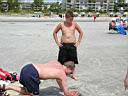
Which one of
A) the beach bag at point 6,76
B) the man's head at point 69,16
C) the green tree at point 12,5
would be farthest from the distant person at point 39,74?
the green tree at point 12,5

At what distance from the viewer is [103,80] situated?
33.2 ft

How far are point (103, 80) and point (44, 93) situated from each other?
6.56 ft

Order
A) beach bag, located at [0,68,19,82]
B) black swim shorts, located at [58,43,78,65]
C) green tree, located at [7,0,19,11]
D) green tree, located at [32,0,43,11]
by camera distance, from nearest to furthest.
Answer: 1. beach bag, located at [0,68,19,82]
2. black swim shorts, located at [58,43,78,65]
3. green tree, located at [7,0,19,11]
4. green tree, located at [32,0,43,11]

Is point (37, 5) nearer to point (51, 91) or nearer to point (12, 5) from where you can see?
point (12, 5)

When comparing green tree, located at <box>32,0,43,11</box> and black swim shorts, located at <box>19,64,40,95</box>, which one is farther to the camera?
green tree, located at <box>32,0,43,11</box>

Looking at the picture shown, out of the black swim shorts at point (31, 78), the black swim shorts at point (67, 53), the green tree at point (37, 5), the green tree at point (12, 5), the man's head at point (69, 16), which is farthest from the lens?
the green tree at point (37, 5)

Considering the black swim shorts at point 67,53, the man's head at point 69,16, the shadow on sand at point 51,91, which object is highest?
the man's head at point 69,16

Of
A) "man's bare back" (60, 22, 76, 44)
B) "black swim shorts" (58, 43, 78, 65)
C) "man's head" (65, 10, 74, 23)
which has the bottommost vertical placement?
"black swim shorts" (58, 43, 78, 65)

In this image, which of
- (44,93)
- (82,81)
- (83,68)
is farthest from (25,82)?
(83,68)

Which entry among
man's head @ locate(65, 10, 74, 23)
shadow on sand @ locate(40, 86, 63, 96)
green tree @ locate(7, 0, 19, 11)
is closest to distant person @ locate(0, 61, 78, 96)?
shadow on sand @ locate(40, 86, 63, 96)

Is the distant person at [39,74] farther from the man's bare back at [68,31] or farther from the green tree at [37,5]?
the green tree at [37,5]

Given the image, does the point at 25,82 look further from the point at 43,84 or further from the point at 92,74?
the point at 92,74

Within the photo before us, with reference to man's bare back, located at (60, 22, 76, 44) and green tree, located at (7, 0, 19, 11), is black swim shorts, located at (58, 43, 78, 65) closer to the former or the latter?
man's bare back, located at (60, 22, 76, 44)

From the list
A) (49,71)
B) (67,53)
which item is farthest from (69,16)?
(49,71)
